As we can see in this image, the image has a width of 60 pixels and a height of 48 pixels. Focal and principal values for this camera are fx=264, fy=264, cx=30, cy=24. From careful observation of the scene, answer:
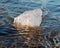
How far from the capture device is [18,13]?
6.65 metres

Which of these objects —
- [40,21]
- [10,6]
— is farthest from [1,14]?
[40,21]

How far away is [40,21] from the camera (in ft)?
19.9

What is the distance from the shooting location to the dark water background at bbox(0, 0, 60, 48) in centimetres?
561

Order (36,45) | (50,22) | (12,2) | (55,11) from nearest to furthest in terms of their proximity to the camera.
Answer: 1. (36,45)
2. (50,22)
3. (55,11)
4. (12,2)

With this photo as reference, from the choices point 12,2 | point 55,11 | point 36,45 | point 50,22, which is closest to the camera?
point 36,45

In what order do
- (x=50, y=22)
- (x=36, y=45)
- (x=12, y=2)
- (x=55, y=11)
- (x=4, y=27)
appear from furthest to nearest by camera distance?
(x=12, y=2) < (x=55, y=11) < (x=50, y=22) < (x=4, y=27) < (x=36, y=45)

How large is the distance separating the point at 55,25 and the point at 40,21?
0.36 metres

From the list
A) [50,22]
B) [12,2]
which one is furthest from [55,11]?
[12,2]

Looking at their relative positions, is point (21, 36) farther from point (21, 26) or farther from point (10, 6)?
point (10, 6)

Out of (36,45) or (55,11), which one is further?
(55,11)

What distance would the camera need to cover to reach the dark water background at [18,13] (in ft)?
18.4

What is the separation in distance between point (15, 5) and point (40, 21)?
4.31 ft

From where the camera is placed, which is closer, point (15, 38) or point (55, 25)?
point (15, 38)

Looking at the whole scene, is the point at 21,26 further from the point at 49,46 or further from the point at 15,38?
the point at 49,46
